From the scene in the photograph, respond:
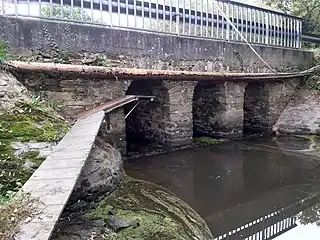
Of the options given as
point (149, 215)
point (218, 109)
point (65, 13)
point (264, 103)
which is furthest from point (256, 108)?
point (149, 215)

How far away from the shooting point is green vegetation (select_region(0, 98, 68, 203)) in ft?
11.7

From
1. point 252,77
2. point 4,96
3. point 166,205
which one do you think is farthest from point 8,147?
point 252,77

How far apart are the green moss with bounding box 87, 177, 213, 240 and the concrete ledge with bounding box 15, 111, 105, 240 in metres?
0.70

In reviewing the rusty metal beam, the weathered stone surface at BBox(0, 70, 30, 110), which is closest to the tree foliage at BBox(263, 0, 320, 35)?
the rusty metal beam

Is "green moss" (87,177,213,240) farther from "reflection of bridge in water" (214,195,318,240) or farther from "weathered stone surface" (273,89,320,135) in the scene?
"weathered stone surface" (273,89,320,135)

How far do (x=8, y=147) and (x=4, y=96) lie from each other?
4.13ft

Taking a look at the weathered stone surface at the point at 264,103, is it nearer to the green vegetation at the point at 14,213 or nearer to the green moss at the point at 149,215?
the green moss at the point at 149,215

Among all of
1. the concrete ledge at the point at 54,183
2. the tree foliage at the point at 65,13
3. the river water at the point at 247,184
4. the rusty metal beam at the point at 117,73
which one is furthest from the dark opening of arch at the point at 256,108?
the concrete ledge at the point at 54,183

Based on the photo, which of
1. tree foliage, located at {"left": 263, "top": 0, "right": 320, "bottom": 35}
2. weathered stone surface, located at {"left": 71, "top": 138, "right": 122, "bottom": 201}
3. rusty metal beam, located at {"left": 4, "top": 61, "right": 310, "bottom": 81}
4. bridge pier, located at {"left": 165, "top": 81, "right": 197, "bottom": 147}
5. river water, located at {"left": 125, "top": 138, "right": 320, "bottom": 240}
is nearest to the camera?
weathered stone surface, located at {"left": 71, "top": 138, "right": 122, "bottom": 201}

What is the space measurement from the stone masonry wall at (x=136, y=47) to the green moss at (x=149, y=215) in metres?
3.62

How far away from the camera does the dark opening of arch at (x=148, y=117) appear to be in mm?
9242

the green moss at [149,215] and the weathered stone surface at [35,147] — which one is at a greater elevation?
the weathered stone surface at [35,147]

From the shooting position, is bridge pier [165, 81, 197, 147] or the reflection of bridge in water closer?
the reflection of bridge in water

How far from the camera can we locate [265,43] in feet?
42.0
